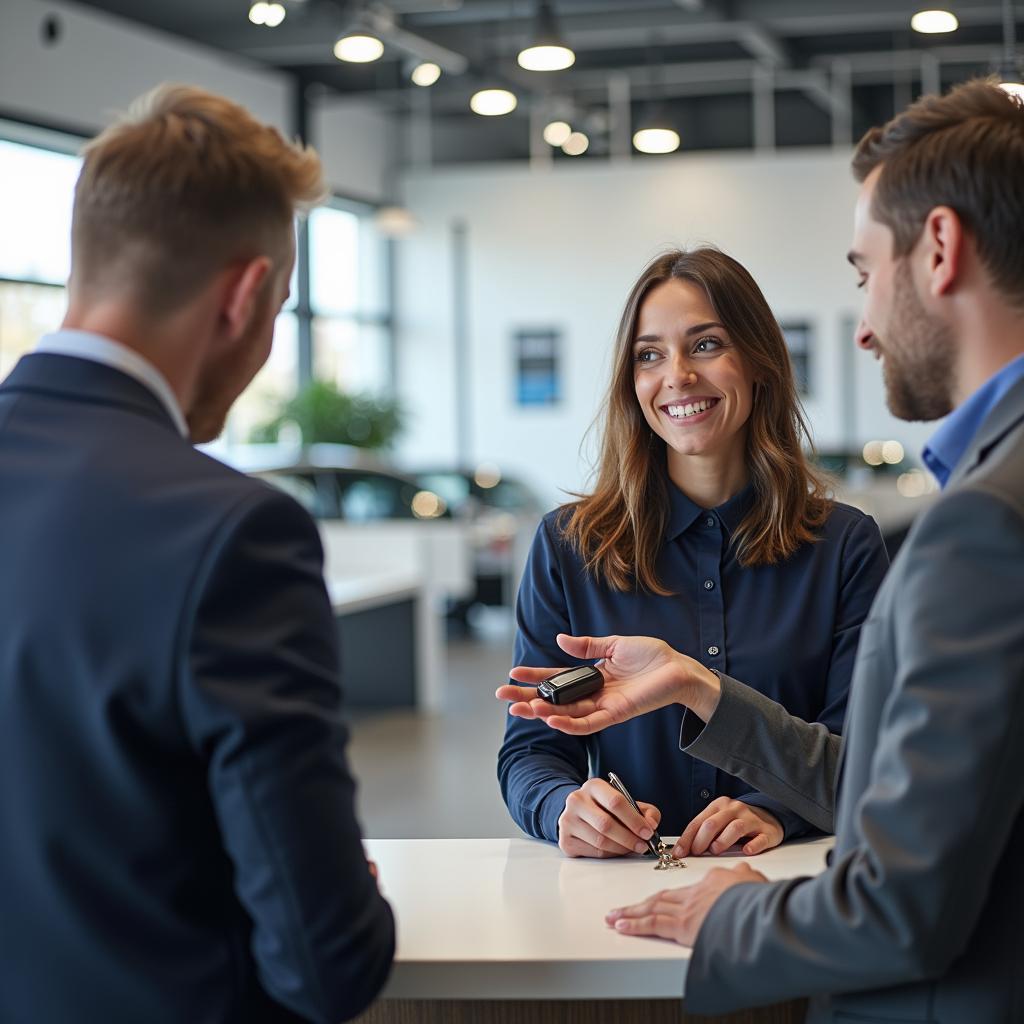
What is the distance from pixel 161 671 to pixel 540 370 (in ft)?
49.2

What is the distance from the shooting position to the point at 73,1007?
125cm

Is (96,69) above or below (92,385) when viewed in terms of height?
above

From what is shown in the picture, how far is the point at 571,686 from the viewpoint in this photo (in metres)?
1.92

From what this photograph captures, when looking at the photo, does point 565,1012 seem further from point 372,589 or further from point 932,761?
point 372,589

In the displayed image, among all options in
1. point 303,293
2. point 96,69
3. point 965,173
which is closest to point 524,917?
point 965,173

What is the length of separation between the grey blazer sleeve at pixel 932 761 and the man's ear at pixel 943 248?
22 cm

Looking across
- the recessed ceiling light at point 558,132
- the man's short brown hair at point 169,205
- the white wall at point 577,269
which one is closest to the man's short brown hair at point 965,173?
the man's short brown hair at point 169,205

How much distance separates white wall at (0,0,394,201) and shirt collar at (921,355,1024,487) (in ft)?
25.4

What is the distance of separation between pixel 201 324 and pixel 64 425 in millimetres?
157

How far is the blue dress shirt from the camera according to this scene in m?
2.21

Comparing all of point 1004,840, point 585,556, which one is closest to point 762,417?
point 585,556

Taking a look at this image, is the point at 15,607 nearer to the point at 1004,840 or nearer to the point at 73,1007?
the point at 73,1007

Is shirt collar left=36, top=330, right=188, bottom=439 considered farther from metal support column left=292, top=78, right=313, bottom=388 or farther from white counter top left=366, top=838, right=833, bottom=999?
metal support column left=292, top=78, right=313, bottom=388

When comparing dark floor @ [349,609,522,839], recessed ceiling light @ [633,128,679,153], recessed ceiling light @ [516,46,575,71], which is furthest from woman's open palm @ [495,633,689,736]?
recessed ceiling light @ [633,128,679,153]
